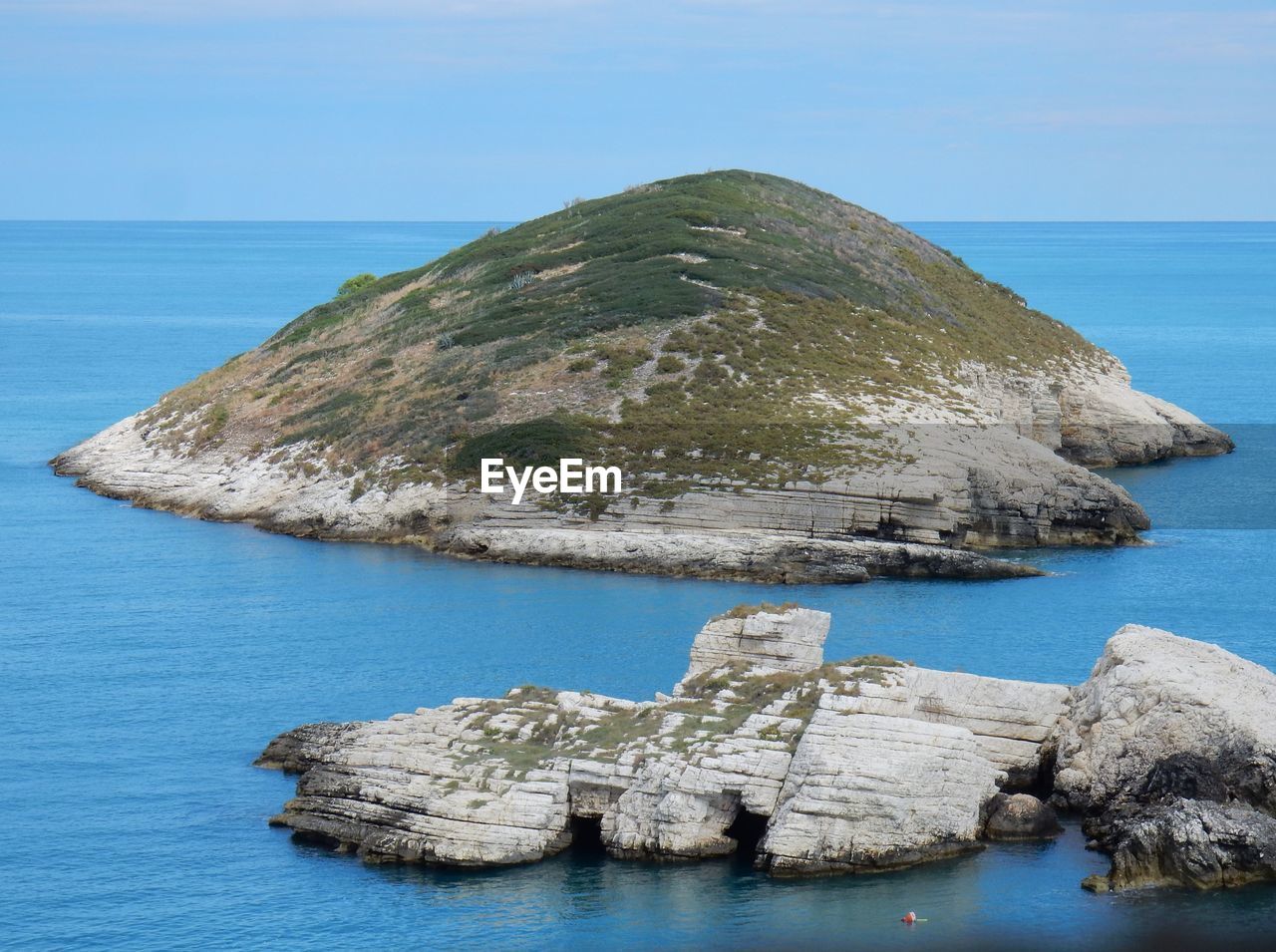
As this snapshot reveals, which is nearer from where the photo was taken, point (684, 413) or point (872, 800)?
point (872, 800)

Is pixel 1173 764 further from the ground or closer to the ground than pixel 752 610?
closer to the ground

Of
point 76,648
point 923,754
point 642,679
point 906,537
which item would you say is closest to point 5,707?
point 76,648

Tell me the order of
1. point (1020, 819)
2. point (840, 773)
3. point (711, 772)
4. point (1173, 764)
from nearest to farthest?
1. point (840, 773)
2. point (711, 772)
3. point (1173, 764)
4. point (1020, 819)

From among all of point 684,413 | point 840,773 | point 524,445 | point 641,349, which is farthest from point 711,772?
point 641,349

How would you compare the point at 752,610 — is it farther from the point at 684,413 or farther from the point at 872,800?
the point at 684,413

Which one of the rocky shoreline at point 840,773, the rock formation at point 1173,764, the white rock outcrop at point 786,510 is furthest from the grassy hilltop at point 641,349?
the rock formation at point 1173,764

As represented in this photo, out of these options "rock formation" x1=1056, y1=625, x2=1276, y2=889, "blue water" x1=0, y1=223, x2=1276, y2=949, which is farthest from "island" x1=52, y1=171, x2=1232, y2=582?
"rock formation" x1=1056, y1=625, x2=1276, y2=889
